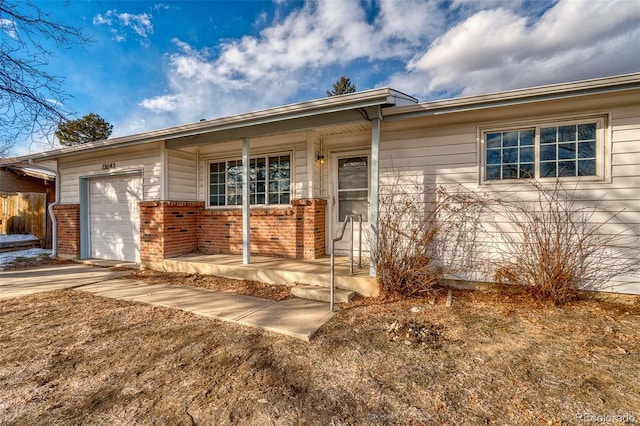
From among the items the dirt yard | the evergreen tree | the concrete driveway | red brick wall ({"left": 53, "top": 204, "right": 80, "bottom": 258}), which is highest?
the evergreen tree

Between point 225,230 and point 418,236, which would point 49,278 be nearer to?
point 225,230

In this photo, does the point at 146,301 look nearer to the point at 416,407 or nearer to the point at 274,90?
the point at 416,407

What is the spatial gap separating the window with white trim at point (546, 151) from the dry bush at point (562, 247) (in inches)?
10.5

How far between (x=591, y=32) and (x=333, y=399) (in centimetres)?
1244

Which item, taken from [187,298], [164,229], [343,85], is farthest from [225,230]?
[343,85]

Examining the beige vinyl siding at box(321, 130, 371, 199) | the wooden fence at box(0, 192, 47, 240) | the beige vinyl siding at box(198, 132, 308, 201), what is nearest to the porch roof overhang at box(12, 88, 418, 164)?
the beige vinyl siding at box(198, 132, 308, 201)

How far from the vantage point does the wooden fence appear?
10.3 metres

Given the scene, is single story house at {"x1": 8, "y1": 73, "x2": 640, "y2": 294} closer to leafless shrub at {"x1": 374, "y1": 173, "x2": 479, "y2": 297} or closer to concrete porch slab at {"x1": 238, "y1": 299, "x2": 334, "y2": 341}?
leafless shrub at {"x1": 374, "y1": 173, "x2": 479, "y2": 297}

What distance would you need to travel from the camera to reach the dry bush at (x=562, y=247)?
12.4ft

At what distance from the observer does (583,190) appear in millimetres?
3904

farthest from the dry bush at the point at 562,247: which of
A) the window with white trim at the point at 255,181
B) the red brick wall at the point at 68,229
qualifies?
the red brick wall at the point at 68,229

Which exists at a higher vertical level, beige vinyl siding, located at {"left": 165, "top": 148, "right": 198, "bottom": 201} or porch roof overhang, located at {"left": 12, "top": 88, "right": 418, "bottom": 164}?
porch roof overhang, located at {"left": 12, "top": 88, "right": 418, "bottom": 164}

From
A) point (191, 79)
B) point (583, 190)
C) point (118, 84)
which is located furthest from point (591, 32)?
point (118, 84)

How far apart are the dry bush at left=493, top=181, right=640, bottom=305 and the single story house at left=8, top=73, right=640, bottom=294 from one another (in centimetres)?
21
